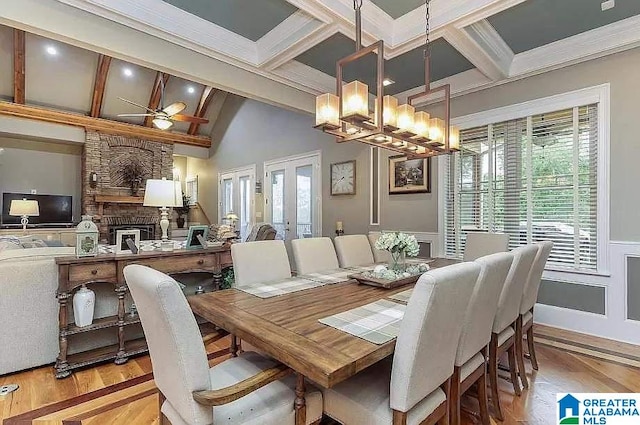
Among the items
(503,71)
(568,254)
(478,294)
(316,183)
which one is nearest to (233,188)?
(316,183)

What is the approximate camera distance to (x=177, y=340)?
1152 millimetres

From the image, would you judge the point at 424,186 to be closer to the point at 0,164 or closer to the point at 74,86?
the point at 74,86

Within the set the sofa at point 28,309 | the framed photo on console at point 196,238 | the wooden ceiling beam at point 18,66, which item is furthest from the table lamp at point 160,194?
the wooden ceiling beam at point 18,66

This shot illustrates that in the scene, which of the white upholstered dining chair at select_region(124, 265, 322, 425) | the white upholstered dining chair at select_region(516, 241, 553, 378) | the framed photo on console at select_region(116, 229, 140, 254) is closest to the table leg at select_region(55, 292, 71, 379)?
the framed photo on console at select_region(116, 229, 140, 254)

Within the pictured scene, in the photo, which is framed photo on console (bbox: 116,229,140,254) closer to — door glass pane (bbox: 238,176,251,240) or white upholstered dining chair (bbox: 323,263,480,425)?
white upholstered dining chair (bbox: 323,263,480,425)

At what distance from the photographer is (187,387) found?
1.18 meters

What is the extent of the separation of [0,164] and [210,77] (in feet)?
21.8

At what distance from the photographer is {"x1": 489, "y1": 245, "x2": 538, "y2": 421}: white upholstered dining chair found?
1.98 meters

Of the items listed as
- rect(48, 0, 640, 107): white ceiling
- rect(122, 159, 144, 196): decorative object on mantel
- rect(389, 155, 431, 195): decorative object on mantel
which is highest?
rect(48, 0, 640, 107): white ceiling

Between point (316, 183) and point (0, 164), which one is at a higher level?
point (0, 164)

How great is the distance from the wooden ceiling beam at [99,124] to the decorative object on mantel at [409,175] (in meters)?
6.08

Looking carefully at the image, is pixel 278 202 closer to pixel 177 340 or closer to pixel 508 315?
pixel 508 315

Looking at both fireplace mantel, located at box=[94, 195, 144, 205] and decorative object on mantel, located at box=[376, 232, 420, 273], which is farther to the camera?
fireplace mantel, located at box=[94, 195, 144, 205]

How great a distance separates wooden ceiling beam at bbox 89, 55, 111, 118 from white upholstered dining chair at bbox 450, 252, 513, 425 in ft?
24.6
